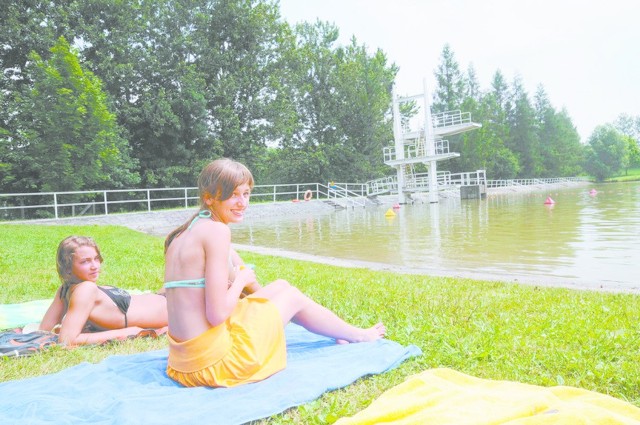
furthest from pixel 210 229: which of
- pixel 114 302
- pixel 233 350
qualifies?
pixel 114 302

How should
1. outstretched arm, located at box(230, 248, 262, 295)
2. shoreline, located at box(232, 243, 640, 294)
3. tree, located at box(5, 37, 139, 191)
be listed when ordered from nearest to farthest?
outstretched arm, located at box(230, 248, 262, 295) → shoreline, located at box(232, 243, 640, 294) → tree, located at box(5, 37, 139, 191)

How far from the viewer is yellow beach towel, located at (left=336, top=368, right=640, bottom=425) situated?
1.91m

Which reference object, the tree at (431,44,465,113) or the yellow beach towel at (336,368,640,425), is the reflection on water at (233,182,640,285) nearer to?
the yellow beach towel at (336,368,640,425)

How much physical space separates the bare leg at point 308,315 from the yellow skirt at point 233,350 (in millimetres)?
105

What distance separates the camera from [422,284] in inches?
226

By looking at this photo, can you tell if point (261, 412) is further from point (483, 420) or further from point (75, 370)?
point (75, 370)

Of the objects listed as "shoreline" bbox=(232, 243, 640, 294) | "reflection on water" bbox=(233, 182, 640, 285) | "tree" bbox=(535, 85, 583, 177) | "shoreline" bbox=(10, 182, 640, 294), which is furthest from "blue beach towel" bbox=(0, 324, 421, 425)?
"tree" bbox=(535, 85, 583, 177)

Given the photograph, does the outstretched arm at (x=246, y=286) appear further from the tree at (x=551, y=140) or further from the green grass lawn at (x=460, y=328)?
the tree at (x=551, y=140)

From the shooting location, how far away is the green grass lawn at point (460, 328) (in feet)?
8.86

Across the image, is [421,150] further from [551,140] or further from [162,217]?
[551,140]

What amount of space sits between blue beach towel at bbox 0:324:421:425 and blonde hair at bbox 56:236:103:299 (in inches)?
34.0

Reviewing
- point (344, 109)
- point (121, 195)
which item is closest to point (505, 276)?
point (121, 195)

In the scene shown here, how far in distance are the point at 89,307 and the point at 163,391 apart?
1392 mm

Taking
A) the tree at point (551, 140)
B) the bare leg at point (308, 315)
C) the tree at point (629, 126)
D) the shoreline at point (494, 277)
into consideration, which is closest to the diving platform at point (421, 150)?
the shoreline at point (494, 277)
